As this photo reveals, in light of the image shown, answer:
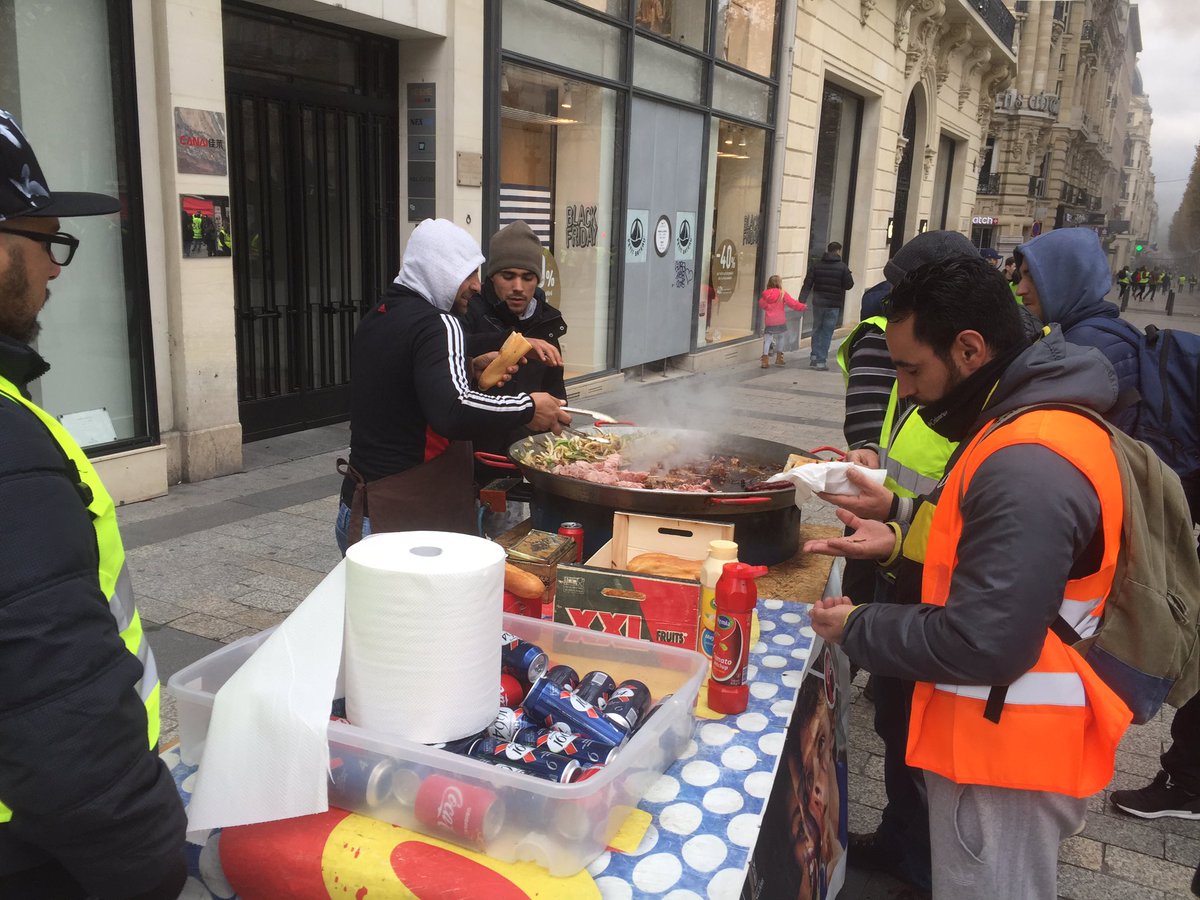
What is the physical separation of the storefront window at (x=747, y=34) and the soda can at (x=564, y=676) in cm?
1259

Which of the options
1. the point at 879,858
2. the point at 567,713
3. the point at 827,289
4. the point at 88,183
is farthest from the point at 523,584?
the point at 827,289

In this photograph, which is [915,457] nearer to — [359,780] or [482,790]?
[482,790]

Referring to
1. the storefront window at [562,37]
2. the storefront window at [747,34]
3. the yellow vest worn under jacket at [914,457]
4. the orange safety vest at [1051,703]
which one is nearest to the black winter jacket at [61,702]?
the orange safety vest at [1051,703]

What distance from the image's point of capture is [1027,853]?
1.97 m

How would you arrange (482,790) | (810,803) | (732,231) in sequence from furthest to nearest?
(732,231) → (810,803) → (482,790)

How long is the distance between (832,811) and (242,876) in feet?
6.02

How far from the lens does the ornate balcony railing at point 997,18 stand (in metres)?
23.3

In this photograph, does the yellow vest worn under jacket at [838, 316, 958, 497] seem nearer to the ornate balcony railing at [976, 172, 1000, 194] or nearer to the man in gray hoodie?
the man in gray hoodie

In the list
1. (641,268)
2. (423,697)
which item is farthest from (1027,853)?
(641,268)

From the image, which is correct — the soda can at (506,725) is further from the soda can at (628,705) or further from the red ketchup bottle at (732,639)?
the red ketchup bottle at (732,639)

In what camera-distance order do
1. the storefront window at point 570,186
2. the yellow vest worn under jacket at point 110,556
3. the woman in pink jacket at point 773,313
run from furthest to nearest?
the woman in pink jacket at point 773,313, the storefront window at point 570,186, the yellow vest worn under jacket at point 110,556

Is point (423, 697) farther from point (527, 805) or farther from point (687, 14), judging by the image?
point (687, 14)

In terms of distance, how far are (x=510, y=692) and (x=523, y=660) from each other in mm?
79

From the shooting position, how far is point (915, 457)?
292 centimetres
